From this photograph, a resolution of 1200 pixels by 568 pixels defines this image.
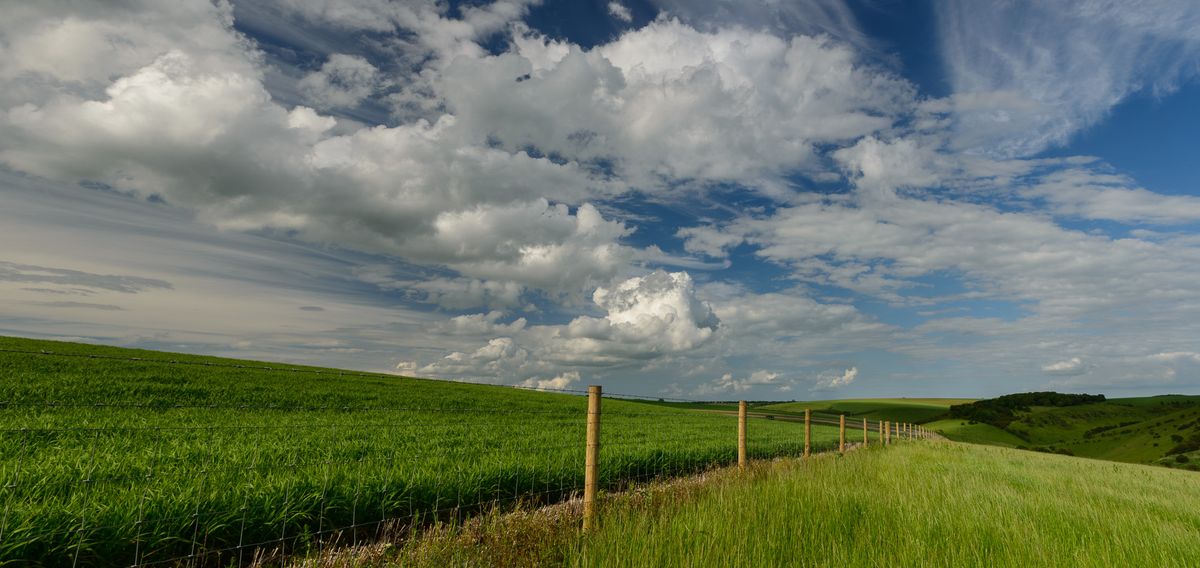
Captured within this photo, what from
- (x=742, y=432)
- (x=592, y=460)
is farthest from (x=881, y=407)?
(x=592, y=460)

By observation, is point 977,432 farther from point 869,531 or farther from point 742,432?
point 869,531

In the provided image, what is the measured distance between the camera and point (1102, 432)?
334 feet

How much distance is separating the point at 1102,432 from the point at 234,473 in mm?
135151

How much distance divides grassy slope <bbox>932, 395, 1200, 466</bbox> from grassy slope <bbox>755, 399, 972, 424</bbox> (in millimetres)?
9183

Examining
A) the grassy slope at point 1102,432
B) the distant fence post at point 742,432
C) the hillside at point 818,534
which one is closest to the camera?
the hillside at point 818,534

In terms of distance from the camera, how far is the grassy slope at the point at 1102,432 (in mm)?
80312

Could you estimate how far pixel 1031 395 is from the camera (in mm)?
138125

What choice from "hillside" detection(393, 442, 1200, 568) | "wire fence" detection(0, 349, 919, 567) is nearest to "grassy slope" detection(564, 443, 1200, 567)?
"hillside" detection(393, 442, 1200, 568)

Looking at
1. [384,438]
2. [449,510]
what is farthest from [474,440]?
[449,510]

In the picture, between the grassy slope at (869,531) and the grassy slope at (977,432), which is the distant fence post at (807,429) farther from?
the grassy slope at (977,432)

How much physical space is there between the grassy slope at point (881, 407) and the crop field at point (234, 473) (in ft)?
291

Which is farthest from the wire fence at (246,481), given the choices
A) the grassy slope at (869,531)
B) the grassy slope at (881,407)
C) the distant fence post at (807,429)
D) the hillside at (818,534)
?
the grassy slope at (881,407)

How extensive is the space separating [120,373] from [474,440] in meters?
17.2

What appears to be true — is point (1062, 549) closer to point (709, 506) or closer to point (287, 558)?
point (709, 506)
